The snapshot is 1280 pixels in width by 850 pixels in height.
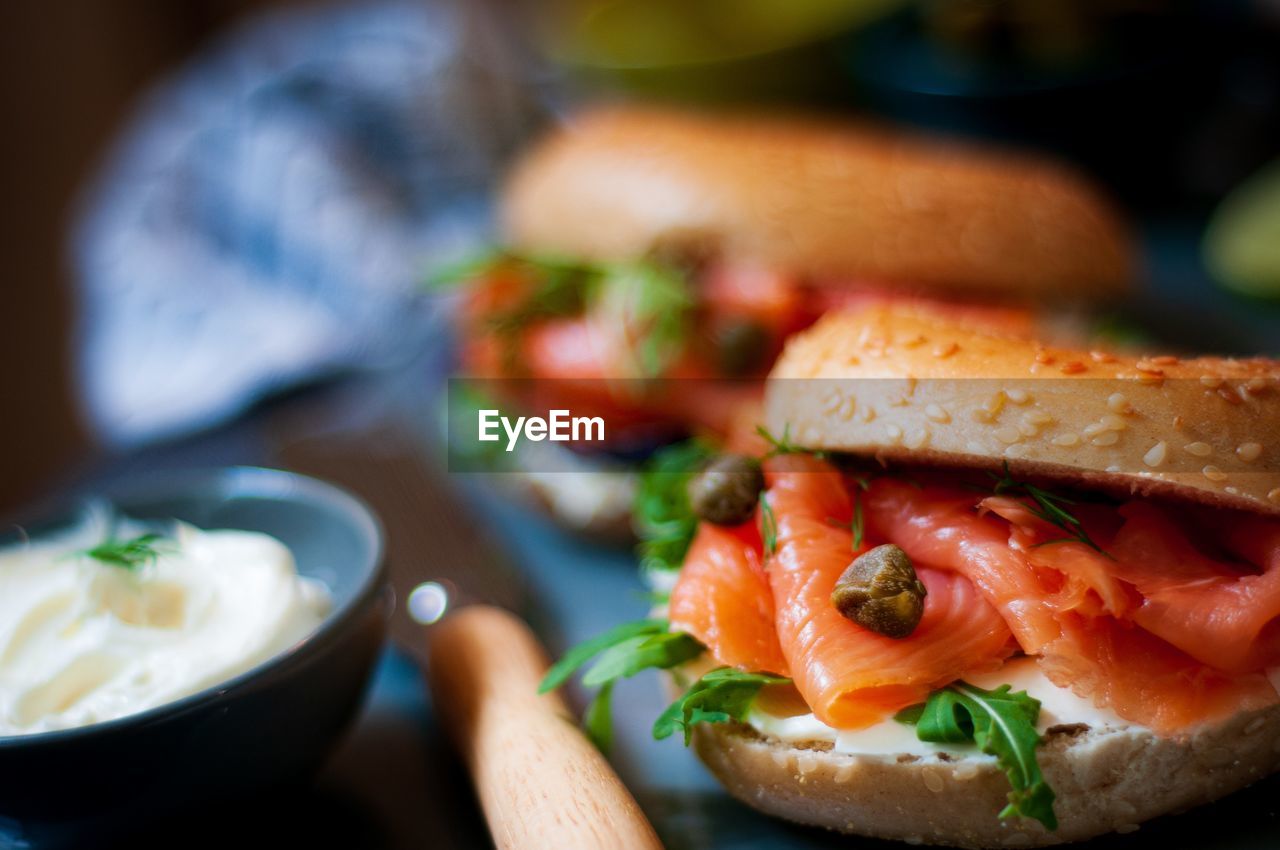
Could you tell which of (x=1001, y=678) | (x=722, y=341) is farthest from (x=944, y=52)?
(x=1001, y=678)

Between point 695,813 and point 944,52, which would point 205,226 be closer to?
point 944,52

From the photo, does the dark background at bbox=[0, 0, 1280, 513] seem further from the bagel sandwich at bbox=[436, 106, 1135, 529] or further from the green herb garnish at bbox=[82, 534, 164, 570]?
the green herb garnish at bbox=[82, 534, 164, 570]

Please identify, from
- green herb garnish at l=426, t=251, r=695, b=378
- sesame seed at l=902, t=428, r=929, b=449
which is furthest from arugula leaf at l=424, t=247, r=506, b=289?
sesame seed at l=902, t=428, r=929, b=449

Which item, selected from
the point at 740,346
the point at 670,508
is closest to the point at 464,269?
the point at 740,346

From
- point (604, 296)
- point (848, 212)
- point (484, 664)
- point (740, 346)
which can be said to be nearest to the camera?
point (484, 664)

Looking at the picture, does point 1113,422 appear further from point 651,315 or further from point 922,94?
point 922,94

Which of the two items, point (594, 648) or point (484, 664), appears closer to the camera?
point (594, 648)
